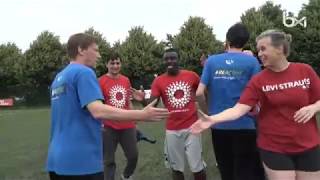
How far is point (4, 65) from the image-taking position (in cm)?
5419

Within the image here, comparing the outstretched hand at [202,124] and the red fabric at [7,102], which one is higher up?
the outstretched hand at [202,124]

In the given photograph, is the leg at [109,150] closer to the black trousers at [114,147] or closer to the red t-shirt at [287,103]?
the black trousers at [114,147]

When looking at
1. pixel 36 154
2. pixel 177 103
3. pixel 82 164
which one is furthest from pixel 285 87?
pixel 36 154

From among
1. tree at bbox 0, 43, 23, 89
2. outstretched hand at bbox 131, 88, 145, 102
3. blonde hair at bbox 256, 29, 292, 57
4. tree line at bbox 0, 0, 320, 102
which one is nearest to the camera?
blonde hair at bbox 256, 29, 292, 57

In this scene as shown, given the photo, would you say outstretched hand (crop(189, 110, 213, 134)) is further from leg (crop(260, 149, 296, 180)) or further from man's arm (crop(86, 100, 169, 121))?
leg (crop(260, 149, 296, 180))

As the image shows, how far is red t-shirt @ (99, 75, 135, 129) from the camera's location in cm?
901

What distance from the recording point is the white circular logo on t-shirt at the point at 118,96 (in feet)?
29.7

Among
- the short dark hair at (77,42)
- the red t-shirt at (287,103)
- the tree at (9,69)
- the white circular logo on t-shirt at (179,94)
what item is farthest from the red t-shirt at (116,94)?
the tree at (9,69)

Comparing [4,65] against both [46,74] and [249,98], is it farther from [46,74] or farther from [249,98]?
[249,98]

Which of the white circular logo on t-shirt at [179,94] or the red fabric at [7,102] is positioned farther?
A: the red fabric at [7,102]

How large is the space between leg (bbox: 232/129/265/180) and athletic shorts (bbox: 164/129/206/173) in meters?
1.47

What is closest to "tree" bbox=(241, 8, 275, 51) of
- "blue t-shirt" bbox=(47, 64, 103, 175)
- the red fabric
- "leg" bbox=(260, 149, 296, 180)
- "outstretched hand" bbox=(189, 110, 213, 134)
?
the red fabric

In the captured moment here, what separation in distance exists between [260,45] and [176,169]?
10.5 feet

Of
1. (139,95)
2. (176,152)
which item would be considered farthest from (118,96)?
(176,152)
